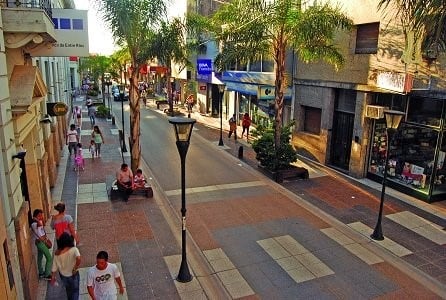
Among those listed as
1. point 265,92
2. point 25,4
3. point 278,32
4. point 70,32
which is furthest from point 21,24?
point 265,92

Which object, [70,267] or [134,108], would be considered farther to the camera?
[134,108]

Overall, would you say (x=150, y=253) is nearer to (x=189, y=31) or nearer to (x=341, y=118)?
(x=341, y=118)

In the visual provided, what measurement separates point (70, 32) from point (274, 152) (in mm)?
9056

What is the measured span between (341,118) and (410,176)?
4.02 meters

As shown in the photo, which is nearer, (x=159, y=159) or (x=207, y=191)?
Result: (x=207, y=191)

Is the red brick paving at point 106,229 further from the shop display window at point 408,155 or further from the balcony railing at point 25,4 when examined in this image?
the shop display window at point 408,155

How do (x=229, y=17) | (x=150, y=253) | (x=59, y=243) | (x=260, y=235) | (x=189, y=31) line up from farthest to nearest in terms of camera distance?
(x=189, y=31) → (x=229, y=17) → (x=260, y=235) → (x=150, y=253) → (x=59, y=243)

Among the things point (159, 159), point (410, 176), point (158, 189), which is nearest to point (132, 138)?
point (158, 189)

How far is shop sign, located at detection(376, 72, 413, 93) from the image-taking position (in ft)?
39.9

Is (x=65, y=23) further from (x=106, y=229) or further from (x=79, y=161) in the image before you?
(x=79, y=161)

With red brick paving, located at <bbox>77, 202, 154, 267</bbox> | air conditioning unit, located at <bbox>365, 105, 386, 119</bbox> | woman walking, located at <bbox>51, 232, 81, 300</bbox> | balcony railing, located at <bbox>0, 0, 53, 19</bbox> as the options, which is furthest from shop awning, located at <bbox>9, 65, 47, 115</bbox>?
air conditioning unit, located at <bbox>365, 105, 386, 119</bbox>

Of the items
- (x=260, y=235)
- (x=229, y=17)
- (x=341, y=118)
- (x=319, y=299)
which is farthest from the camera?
(x=341, y=118)

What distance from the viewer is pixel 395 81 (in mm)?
12562

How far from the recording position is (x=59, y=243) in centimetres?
670
